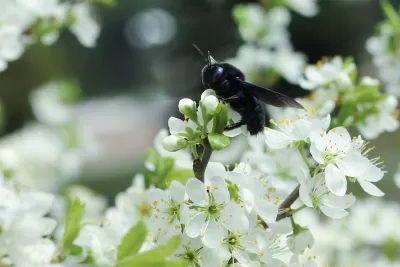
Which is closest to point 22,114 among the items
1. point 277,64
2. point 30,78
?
point 30,78

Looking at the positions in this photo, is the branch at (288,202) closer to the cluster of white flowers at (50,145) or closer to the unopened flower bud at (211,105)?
the unopened flower bud at (211,105)

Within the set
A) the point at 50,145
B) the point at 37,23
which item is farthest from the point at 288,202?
the point at 50,145

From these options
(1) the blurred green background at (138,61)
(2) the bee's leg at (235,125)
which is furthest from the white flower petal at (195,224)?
(1) the blurred green background at (138,61)

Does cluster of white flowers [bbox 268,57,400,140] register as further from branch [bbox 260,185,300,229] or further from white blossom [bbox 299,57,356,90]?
branch [bbox 260,185,300,229]

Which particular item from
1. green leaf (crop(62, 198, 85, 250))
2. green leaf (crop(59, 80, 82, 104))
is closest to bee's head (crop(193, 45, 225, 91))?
green leaf (crop(62, 198, 85, 250))

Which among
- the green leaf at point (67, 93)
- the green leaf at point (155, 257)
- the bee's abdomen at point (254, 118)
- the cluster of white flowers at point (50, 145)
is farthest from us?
the green leaf at point (67, 93)

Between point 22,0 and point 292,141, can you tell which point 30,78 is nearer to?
point 22,0
